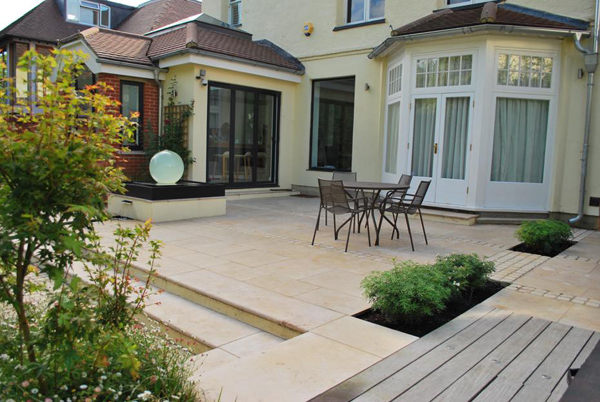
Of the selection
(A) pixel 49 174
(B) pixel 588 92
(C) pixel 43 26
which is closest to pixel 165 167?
(A) pixel 49 174

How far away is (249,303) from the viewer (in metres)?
3.85

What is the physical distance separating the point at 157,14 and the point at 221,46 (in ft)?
27.2

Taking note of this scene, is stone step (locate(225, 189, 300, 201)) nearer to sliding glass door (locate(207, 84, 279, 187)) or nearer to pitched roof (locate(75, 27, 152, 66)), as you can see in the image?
sliding glass door (locate(207, 84, 279, 187))

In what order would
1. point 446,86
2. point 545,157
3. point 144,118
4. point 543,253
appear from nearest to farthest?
point 543,253 < point 545,157 < point 446,86 < point 144,118

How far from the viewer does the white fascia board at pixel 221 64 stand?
9.75 meters

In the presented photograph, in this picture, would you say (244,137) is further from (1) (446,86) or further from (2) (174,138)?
(1) (446,86)

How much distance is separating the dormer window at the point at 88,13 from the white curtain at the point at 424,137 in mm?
15095

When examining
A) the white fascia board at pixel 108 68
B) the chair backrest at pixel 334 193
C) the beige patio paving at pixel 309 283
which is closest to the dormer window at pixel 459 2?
the beige patio paving at pixel 309 283

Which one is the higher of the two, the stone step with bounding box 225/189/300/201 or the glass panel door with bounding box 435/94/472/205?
the glass panel door with bounding box 435/94/472/205

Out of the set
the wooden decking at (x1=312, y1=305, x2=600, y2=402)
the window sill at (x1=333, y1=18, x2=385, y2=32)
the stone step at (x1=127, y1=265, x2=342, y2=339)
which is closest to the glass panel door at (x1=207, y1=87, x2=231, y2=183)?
the window sill at (x1=333, y1=18, x2=385, y2=32)

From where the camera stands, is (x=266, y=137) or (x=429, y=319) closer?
(x=429, y=319)

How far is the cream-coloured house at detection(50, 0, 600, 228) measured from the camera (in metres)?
8.32

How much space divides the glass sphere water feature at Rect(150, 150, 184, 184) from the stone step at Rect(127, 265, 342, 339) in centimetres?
378

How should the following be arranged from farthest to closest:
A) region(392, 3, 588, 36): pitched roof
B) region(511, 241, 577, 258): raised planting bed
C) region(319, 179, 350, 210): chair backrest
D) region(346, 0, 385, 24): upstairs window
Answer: region(346, 0, 385, 24): upstairs window < region(392, 3, 588, 36): pitched roof < region(511, 241, 577, 258): raised planting bed < region(319, 179, 350, 210): chair backrest
